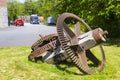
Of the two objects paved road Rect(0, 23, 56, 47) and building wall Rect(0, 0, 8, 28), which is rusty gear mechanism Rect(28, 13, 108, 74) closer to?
paved road Rect(0, 23, 56, 47)

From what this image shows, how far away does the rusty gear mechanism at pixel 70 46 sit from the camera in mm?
9625

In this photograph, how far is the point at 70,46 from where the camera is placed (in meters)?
9.95

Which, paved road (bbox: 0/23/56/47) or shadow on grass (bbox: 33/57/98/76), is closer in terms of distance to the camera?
shadow on grass (bbox: 33/57/98/76)

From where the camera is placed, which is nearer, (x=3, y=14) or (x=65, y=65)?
(x=65, y=65)

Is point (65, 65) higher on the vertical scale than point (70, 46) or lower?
lower

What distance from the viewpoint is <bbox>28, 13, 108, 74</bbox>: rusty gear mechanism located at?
9.62 m

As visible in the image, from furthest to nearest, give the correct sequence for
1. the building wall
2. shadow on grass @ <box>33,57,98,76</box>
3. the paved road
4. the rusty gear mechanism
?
the building wall < the paved road < shadow on grass @ <box>33,57,98,76</box> < the rusty gear mechanism

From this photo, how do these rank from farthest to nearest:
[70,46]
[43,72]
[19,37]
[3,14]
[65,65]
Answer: [3,14] < [19,37] < [65,65] < [43,72] < [70,46]

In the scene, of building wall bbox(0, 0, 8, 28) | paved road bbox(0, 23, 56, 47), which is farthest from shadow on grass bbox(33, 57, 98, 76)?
building wall bbox(0, 0, 8, 28)

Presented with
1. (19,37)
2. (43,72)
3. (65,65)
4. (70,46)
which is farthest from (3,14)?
(70,46)

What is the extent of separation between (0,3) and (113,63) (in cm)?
4788

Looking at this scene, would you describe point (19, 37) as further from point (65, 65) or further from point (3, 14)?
point (3, 14)

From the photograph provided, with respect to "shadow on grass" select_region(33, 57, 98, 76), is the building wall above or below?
above

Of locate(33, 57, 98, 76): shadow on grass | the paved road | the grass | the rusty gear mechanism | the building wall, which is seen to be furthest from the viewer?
the building wall
